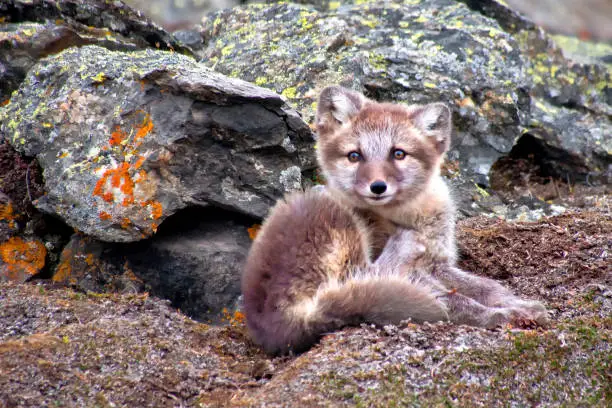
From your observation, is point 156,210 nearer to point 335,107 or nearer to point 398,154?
point 335,107

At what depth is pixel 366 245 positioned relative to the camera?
14.0ft

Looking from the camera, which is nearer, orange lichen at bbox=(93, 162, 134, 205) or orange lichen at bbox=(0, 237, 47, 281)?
orange lichen at bbox=(93, 162, 134, 205)

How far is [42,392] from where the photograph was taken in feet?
10.2

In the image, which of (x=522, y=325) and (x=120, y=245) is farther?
(x=120, y=245)

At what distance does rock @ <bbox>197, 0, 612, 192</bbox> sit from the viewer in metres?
6.57

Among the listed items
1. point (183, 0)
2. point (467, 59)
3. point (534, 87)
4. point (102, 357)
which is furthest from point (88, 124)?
point (183, 0)

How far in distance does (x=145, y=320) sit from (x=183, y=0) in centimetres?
1447

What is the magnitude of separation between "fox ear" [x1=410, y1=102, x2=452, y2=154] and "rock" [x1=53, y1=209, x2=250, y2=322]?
6.01ft

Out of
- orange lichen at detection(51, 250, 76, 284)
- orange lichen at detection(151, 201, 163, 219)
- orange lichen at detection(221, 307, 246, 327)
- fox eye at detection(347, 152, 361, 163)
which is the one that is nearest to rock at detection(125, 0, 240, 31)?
orange lichen at detection(51, 250, 76, 284)

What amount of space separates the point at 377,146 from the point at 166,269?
6.62ft

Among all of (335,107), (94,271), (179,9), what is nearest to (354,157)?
(335,107)

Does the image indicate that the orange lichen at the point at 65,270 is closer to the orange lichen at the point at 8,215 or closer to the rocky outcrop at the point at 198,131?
the rocky outcrop at the point at 198,131

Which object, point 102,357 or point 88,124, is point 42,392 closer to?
point 102,357

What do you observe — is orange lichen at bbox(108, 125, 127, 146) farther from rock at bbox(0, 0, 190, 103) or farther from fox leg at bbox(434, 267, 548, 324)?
fox leg at bbox(434, 267, 548, 324)
